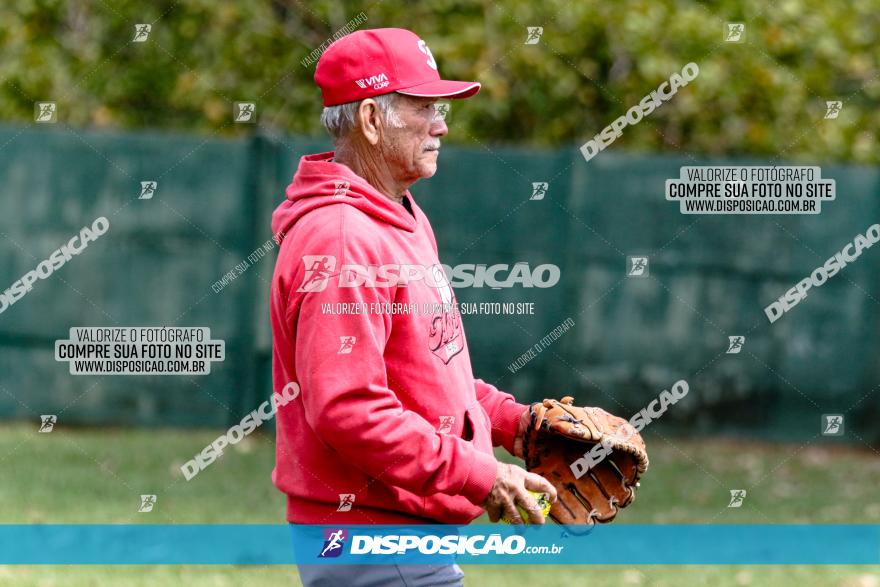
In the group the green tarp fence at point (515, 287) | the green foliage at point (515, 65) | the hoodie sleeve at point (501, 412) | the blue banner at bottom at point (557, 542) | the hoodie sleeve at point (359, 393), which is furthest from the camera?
the green foliage at point (515, 65)

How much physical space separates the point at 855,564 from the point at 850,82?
22.1ft

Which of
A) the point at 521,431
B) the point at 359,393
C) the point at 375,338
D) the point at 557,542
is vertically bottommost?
the point at 557,542

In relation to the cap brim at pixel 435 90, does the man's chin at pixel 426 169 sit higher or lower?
lower

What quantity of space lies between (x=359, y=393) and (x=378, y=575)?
483 mm

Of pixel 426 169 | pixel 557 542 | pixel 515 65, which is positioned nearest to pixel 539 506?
pixel 426 169

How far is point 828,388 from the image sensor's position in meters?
10.4

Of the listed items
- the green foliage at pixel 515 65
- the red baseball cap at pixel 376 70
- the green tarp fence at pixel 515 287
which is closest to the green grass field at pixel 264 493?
the green tarp fence at pixel 515 287

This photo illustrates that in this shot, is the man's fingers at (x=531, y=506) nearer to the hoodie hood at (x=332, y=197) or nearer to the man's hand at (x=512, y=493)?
the man's hand at (x=512, y=493)

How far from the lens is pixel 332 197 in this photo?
293 centimetres

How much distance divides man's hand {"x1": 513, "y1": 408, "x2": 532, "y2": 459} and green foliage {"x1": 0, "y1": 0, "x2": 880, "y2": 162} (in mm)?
7706

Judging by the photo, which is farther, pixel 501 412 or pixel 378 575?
pixel 501 412

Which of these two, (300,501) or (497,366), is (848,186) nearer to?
(497,366)

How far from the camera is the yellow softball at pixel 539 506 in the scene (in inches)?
116

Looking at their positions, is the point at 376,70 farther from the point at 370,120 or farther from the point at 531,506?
the point at 531,506
